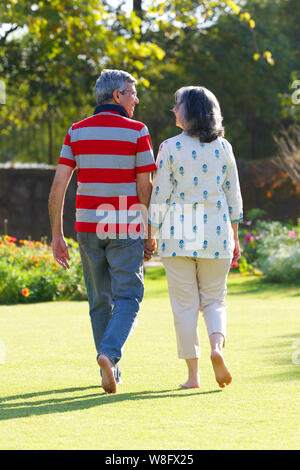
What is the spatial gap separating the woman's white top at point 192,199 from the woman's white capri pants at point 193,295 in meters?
0.09

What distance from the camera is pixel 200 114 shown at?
4.90 meters

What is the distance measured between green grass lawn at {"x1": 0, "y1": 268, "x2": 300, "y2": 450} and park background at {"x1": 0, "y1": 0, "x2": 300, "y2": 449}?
0.01m

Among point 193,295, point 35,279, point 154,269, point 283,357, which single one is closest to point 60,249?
point 193,295

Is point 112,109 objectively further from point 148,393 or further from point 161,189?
point 148,393

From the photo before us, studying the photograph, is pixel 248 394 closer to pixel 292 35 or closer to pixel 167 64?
pixel 167 64

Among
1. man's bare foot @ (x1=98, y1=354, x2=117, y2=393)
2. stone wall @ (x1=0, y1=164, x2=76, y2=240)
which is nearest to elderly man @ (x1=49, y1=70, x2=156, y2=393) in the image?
man's bare foot @ (x1=98, y1=354, x2=117, y2=393)

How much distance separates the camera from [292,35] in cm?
2519

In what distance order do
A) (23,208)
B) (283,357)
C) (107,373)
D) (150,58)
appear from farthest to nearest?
1. (150,58)
2. (23,208)
3. (283,357)
4. (107,373)

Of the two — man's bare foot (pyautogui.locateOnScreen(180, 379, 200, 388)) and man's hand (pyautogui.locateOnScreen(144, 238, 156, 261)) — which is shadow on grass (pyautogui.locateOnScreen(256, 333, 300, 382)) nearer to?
man's bare foot (pyautogui.locateOnScreen(180, 379, 200, 388))

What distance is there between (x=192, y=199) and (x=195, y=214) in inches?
3.5

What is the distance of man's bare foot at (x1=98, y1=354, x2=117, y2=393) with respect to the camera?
4668mm

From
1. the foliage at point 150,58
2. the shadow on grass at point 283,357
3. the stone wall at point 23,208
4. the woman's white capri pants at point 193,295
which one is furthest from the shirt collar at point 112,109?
the stone wall at point 23,208

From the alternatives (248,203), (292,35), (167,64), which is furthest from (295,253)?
(292,35)

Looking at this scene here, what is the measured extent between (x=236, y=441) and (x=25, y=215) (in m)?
13.0
